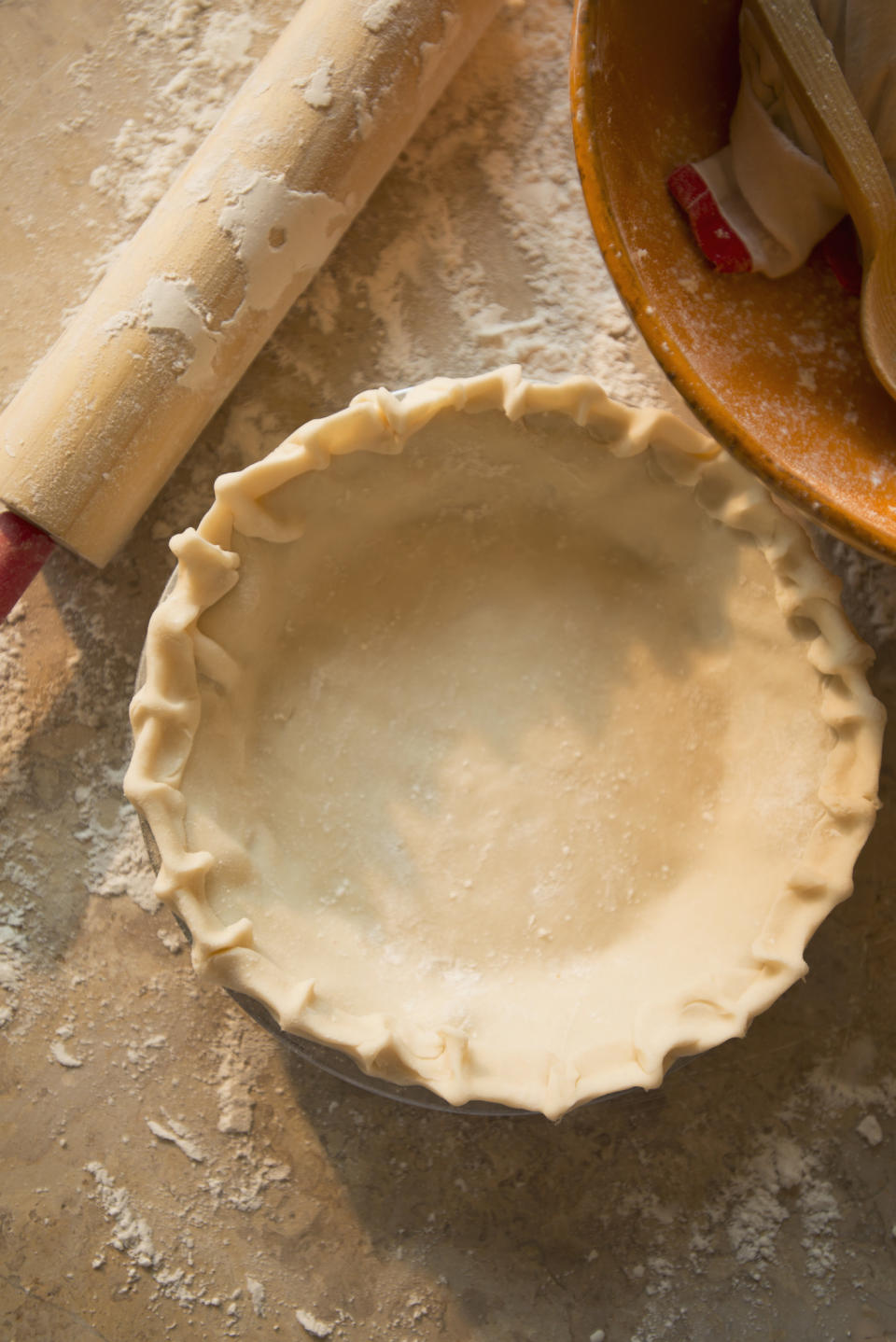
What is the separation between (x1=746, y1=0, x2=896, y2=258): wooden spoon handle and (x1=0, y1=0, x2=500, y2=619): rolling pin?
529 mm

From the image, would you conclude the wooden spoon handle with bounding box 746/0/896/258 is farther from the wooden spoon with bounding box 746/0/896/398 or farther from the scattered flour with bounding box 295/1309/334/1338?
the scattered flour with bounding box 295/1309/334/1338

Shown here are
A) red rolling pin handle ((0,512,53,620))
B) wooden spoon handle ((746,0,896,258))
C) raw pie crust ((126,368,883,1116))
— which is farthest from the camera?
red rolling pin handle ((0,512,53,620))

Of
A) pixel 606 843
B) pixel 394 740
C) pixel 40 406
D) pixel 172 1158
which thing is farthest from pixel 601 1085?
pixel 40 406

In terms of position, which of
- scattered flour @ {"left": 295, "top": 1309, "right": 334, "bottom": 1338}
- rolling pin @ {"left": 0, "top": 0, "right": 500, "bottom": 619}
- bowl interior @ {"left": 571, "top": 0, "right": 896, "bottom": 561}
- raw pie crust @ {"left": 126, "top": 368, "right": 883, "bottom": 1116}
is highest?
rolling pin @ {"left": 0, "top": 0, "right": 500, "bottom": 619}

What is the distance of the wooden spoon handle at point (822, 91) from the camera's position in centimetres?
110

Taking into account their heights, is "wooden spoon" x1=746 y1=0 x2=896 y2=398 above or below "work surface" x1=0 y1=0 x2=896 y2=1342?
above

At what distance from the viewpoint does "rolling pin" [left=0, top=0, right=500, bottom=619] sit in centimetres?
138

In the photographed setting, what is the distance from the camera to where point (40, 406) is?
1408 millimetres

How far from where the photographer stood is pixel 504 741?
1.49 metres

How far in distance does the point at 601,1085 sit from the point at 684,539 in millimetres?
785

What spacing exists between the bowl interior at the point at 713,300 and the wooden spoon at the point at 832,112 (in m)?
0.15

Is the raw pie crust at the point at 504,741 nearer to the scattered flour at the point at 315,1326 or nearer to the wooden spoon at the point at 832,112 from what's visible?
the wooden spoon at the point at 832,112

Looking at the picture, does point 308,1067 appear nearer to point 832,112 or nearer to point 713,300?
point 713,300

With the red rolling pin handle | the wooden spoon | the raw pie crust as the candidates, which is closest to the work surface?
the red rolling pin handle
